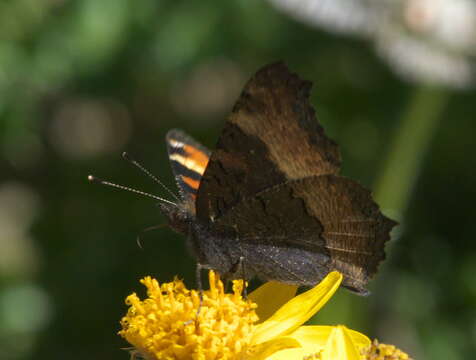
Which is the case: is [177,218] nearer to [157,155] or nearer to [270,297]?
[270,297]

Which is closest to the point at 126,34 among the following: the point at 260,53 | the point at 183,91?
the point at 260,53

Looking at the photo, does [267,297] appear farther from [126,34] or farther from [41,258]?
[41,258]

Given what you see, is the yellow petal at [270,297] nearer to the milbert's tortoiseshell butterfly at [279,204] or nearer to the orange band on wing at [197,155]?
the milbert's tortoiseshell butterfly at [279,204]

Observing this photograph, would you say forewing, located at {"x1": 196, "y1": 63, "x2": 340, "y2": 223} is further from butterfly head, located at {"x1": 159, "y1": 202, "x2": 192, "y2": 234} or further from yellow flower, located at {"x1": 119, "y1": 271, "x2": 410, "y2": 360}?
yellow flower, located at {"x1": 119, "y1": 271, "x2": 410, "y2": 360}

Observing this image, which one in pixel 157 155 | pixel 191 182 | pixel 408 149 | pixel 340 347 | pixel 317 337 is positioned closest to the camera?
pixel 340 347

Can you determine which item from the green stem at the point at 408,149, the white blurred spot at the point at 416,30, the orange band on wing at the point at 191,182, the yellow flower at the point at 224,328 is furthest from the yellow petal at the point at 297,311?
the white blurred spot at the point at 416,30

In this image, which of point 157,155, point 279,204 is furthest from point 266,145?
point 157,155

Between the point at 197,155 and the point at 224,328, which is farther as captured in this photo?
the point at 197,155
